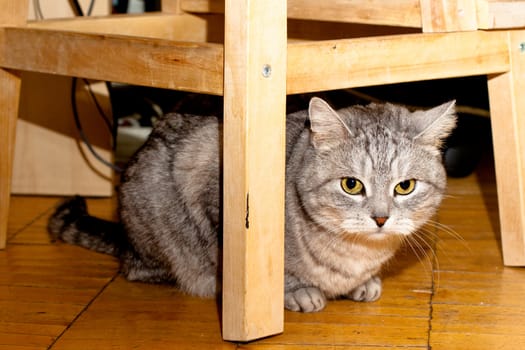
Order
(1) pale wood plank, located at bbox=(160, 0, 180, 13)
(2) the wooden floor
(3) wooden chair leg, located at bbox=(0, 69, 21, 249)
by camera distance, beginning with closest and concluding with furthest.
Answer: (2) the wooden floor < (3) wooden chair leg, located at bbox=(0, 69, 21, 249) < (1) pale wood plank, located at bbox=(160, 0, 180, 13)

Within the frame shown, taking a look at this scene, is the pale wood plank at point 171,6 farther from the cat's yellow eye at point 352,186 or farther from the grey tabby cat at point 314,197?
the cat's yellow eye at point 352,186

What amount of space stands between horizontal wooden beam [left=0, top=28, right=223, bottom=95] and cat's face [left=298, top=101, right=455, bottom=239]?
22 centimetres

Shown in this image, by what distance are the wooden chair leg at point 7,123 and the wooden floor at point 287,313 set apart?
0.52 feet

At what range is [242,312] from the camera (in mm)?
1468

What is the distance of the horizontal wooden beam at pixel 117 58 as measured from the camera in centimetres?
144

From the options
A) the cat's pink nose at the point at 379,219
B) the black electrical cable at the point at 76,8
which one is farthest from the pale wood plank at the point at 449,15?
the black electrical cable at the point at 76,8

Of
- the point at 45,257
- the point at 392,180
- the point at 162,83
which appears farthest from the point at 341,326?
the point at 45,257

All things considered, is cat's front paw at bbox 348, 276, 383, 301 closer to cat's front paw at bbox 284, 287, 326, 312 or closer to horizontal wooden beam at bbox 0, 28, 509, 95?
cat's front paw at bbox 284, 287, 326, 312

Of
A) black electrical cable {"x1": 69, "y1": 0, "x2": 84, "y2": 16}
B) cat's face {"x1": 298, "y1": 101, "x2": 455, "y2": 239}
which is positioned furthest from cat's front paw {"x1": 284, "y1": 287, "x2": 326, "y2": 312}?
black electrical cable {"x1": 69, "y1": 0, "x2": 84, "y2": 16}

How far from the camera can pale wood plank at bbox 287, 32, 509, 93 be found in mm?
1464

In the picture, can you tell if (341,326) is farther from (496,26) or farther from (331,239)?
(496,26)

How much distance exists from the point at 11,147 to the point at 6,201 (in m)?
0.12

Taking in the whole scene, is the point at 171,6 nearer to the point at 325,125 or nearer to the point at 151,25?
the point at 151,25

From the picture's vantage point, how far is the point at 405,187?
1614 mm
